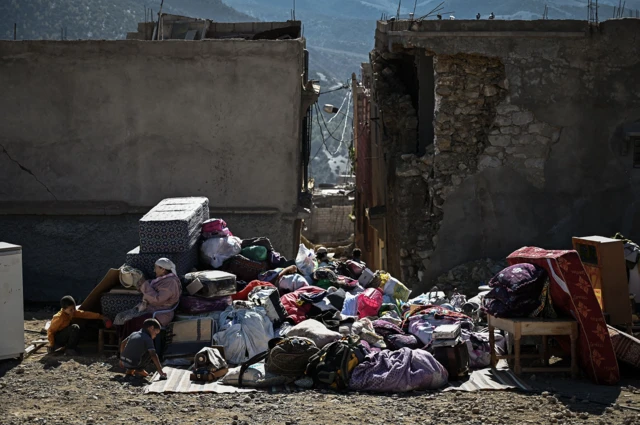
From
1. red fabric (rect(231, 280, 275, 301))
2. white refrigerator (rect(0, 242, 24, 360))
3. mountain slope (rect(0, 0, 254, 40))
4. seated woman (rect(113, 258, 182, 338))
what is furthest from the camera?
mountain slope (rect(0, 0, 254, 40))

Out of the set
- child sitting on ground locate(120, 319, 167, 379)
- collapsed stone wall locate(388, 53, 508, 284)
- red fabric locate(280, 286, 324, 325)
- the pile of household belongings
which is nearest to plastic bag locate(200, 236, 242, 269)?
the pile of household belongings

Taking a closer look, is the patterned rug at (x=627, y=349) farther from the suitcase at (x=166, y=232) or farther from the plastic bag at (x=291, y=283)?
the suitcase at (x=166, y=232)

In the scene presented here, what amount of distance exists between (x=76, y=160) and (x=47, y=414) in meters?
7.39

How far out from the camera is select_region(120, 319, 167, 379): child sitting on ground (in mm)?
8922

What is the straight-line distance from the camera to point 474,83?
13.8 m

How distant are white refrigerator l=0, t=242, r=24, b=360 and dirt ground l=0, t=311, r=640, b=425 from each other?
741mm

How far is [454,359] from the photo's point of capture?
8734 mm

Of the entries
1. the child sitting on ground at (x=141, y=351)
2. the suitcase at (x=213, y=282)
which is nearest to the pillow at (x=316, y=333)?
the suitcase at (x=213, y=282)

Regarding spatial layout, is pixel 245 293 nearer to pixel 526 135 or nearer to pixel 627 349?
pixel 627 349

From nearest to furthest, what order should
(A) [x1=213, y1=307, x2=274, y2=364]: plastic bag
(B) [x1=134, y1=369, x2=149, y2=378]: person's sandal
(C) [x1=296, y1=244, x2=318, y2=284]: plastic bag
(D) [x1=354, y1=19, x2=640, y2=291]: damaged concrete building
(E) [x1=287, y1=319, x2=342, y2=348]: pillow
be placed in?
(B) [x1=134, y1=369, x2=149, y2=378]: person's sandal → (E) [x1=287, y1=319, x2=342, y2=348]: pillow → (A) [x1=213, y1=307, x2=274, y2=364]: plastic bag → (C) [x1=296, y1=244, x2=318, y2=284]: plastic bag → (D) [x1=354, y1=19, x2=640, y2=291]: damaged concrete building

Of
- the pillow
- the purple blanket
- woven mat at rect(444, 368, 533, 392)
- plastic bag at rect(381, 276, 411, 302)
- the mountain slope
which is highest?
the mountain slope

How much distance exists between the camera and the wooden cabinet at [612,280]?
32.9 feet

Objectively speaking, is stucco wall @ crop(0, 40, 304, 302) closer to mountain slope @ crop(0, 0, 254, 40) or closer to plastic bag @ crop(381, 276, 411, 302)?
plastic bag @ crop(381, 276, 411, 302)

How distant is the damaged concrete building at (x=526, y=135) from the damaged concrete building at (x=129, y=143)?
87.8 inches
